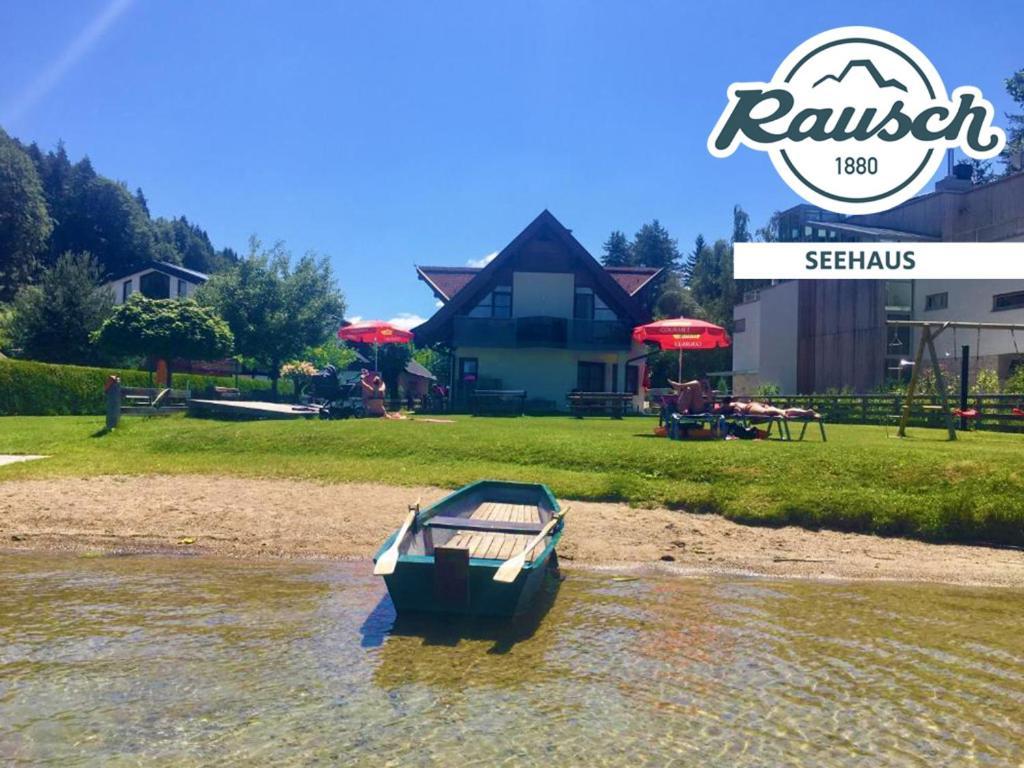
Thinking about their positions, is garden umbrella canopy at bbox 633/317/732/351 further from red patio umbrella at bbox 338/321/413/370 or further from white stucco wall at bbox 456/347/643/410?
white stucco wall at bbox 456/347/643/410

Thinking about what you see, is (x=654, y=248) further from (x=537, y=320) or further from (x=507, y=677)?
(x=507, y=677)

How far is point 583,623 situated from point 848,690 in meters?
2.35

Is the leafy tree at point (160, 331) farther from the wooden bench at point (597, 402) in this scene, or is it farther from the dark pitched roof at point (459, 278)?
the wooden bench at point (597, 402)

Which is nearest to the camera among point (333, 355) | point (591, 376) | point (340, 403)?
point (340, 403)

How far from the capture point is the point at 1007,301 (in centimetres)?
3191

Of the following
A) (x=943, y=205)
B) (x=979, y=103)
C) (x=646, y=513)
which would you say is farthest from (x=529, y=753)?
(x=943, y=205)

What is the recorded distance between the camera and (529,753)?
4.69 m

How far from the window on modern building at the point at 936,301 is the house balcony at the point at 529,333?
1559cm

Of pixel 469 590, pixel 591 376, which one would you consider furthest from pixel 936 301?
pixel 469 590

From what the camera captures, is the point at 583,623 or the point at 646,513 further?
the point at 646,513

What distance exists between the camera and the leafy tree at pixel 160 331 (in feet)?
91.6

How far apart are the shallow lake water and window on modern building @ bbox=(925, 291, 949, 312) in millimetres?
30591

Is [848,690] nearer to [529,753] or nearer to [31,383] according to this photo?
[529,753]

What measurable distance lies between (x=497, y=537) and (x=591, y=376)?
2706 centimetres
